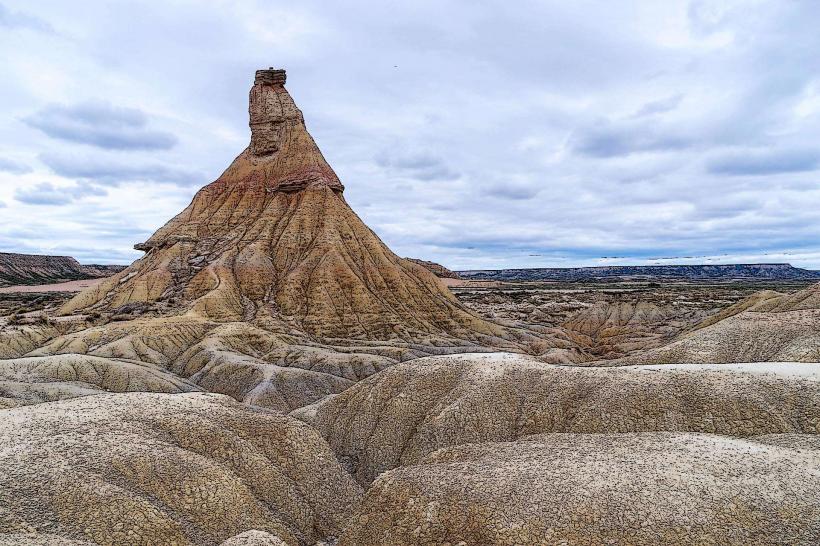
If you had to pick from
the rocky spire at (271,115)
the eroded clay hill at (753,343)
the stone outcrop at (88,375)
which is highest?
the rocky spire at (271,115)

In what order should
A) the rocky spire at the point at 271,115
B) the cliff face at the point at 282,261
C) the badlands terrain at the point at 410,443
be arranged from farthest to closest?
the rocky spire at the point at 271,115
the cliff face at the point at 282,261
the badlands terrain at the point at 410,443

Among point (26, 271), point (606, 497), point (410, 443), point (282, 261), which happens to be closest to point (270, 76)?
point (282, 261)

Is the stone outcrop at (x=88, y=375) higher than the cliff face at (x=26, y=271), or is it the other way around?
the cliff face at (x=26, y=271)

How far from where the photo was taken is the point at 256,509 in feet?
60.4

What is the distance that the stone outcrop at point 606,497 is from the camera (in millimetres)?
13547

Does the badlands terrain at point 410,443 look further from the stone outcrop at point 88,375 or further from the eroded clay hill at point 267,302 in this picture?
the eroded clay hill at point 267,302

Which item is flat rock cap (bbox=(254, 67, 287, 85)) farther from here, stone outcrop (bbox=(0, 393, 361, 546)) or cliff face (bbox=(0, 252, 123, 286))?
cliff face (bbox=(0, 252, 123, 286))

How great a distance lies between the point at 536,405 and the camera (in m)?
25.0

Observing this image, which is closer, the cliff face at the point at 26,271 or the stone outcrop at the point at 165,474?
the stone outcrop at the point at 165,474

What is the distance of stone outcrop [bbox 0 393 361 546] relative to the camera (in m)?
15.5

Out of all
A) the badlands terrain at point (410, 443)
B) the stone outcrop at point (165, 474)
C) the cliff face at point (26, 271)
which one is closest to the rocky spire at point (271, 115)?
the badlands terrain at point (410, 443)

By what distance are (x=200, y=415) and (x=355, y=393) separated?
396 inches

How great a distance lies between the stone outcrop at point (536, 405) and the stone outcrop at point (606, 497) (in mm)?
3968

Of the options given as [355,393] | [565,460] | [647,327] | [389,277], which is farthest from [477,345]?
[565,460]
